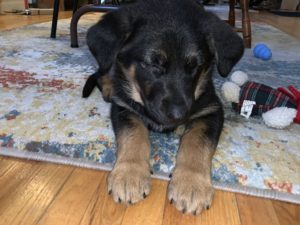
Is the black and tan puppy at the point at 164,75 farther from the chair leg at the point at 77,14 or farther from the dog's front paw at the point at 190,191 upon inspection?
the chair leg at the point at 77,14

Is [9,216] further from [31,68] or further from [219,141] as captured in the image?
[31,68]

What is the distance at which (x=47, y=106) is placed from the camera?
5.68 ft

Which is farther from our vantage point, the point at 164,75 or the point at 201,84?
the point at 201,84

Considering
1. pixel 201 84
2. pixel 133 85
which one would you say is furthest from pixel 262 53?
pixel 133 85

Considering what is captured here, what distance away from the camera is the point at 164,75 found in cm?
132

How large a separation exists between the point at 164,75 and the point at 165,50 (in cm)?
10

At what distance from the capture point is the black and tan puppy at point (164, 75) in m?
1.17

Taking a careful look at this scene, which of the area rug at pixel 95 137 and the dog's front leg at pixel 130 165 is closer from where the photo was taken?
the dog's front leg at pixel 130 165

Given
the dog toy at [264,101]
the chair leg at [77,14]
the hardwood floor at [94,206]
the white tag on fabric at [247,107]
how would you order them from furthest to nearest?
the chair leg at [77,14], the white tag on fabric at [247,107], the dog toy at [264,101], the hardwood floor at [94,206]

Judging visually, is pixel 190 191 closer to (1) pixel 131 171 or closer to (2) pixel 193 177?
(2) pixel 193 177

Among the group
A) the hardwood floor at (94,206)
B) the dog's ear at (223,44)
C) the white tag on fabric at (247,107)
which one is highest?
the dog's ear at (223,44)

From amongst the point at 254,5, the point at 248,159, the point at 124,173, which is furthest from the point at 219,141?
the point at 254,5

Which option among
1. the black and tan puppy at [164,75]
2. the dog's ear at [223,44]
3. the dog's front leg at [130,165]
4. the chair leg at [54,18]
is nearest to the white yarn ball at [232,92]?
the black and tan puppy at [164,75]

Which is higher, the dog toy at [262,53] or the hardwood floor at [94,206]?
the hardwood floor at [94,206]
